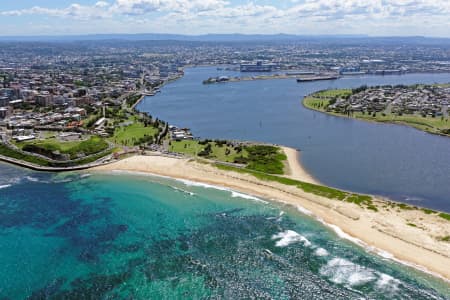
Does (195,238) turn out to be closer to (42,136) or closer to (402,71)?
(42,136)

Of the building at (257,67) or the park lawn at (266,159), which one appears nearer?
the park lawn at (266,159)

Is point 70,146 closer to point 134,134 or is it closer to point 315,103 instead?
point 134,134

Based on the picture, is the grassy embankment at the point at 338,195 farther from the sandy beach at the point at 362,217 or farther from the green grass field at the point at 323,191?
the sandy beach at the point at 362,217

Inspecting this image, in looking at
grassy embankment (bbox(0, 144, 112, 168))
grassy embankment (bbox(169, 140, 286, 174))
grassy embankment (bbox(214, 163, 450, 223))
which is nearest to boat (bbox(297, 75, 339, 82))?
grassy embankment (bbox(169, 140, 286, 174))

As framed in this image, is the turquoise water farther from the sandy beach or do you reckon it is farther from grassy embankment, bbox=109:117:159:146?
grassy embankment, bbox=109:117:159:146

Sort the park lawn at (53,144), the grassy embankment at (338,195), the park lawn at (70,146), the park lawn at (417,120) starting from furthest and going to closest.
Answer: the park lawn at (417,120) < the park lawn at (53,144) < the park lawn at (70,146) < the grassy embankment at (338,195)

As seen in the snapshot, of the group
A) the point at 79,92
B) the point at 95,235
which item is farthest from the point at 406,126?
the point at 79,92

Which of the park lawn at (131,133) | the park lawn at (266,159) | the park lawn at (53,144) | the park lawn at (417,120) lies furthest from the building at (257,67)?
the park lawn at (53,144)
